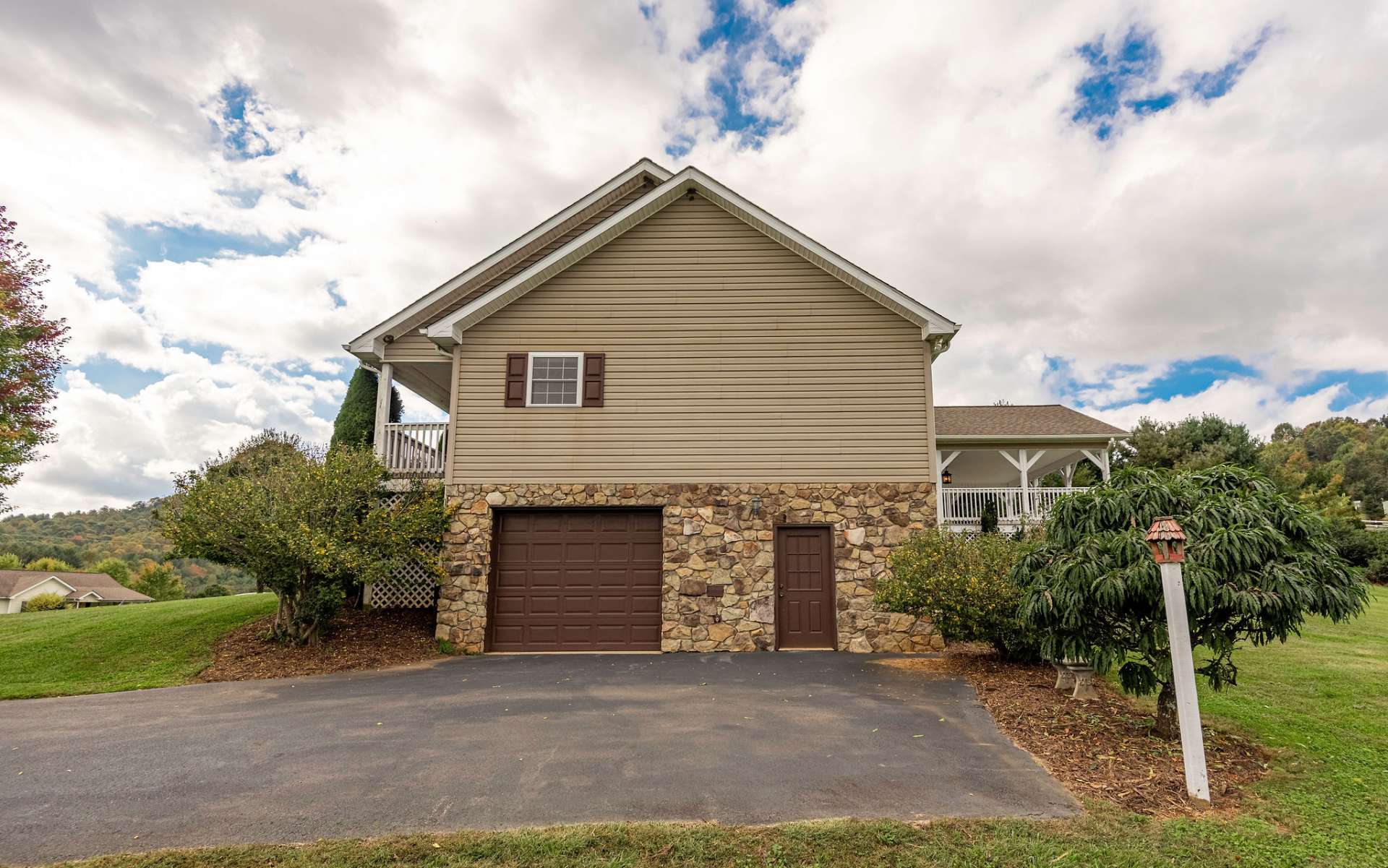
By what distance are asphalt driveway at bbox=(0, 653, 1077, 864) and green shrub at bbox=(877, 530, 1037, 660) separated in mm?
836

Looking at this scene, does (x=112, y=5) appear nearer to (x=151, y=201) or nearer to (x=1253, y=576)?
(x=151, y=201)

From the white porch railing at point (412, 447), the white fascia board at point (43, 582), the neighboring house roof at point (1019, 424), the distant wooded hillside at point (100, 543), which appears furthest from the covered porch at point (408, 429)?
the white fascia board at point (43, 582)

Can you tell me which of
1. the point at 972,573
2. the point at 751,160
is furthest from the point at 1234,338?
the point at 972,573

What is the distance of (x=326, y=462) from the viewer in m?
10.2

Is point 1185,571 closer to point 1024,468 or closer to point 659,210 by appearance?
point 659,210

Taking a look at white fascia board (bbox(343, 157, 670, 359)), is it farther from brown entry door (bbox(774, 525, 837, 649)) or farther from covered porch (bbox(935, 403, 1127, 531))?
covered porch (bbox(935, 403, 1127, 531))

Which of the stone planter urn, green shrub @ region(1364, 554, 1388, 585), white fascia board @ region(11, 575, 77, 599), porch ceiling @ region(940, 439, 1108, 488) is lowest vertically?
white fascia board @ region(11, 575, 77, 599)

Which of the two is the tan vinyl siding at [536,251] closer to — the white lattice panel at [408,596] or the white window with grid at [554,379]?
the white window with grid at [554,379]

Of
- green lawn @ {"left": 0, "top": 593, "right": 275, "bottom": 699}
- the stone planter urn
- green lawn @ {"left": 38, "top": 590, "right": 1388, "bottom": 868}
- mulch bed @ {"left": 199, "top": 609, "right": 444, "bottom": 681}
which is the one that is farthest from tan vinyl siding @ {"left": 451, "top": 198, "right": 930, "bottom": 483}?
green lawn @ {"left": 38, "top": 590, "right": 1388, "bottom": 868}

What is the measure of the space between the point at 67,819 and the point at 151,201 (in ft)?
45.2

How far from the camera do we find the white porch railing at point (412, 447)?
39.7ft

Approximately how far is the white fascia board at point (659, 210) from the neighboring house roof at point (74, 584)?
37.3 m

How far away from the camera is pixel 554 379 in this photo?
1141 centimetres

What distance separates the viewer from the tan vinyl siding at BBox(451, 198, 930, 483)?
11.1m
